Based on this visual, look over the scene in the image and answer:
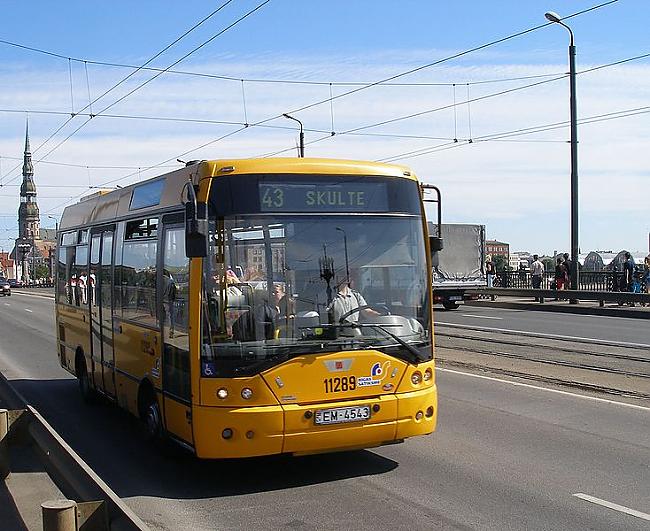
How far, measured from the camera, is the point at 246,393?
7012mm

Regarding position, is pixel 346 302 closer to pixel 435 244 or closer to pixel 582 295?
pixel 435 244

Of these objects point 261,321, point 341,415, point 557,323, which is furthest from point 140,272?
point 557,323

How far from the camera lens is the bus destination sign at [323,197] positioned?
7434 mm

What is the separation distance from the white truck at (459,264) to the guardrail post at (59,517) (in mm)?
27304

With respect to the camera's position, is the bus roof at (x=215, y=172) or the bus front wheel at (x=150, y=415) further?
the bus front wheel at (x=150, y=415)

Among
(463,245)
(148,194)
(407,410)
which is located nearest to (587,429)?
(407,410)

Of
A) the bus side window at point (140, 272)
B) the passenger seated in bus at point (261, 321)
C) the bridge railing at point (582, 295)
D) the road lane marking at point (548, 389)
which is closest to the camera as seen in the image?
the passenger seated in bus at point (261, 321)

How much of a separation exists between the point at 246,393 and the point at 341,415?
2.70ft

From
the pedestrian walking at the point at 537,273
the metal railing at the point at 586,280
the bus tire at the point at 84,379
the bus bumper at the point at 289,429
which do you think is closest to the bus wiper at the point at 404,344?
the bus bumper at the point at 289,429

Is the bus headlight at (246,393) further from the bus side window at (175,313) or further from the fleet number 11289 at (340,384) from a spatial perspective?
the fleet number 11289 at (340,384)

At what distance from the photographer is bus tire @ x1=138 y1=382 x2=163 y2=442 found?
823 centimetres

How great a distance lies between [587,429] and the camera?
9258 mm

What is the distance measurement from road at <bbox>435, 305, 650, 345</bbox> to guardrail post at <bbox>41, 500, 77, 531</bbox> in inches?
613

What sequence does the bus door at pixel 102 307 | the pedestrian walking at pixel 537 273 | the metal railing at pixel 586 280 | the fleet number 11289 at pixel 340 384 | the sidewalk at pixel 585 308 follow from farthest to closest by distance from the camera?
the pedestrian walking at pixel 537 273, the metal railing at pixel 586 280, the sidewalk at pixel 585 308, the bus door at pixel 102 307, the fleet number 11289 at pixel 340 384
